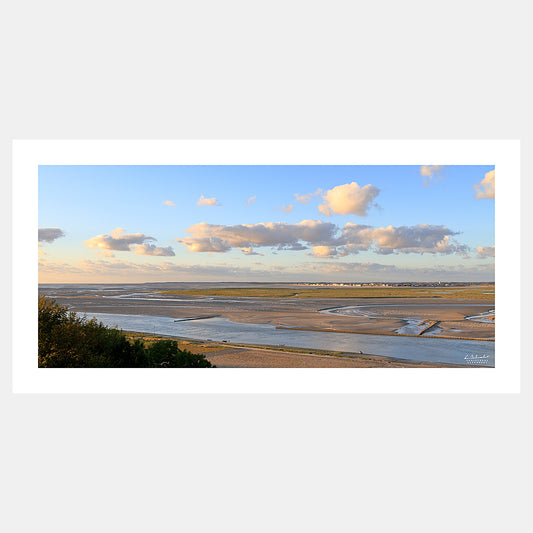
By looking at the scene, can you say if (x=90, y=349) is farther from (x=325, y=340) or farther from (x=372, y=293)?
(x=372, y=293)

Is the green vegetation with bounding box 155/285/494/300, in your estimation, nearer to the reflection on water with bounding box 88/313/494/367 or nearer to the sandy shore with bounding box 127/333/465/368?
the reflection on water with bounding box 88/313/494/367

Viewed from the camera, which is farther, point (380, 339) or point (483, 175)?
point (380, 339)

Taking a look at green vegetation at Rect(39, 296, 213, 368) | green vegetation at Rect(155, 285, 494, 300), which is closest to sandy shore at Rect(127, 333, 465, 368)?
green vegetation at Rect(39, 296, 213, 368)
